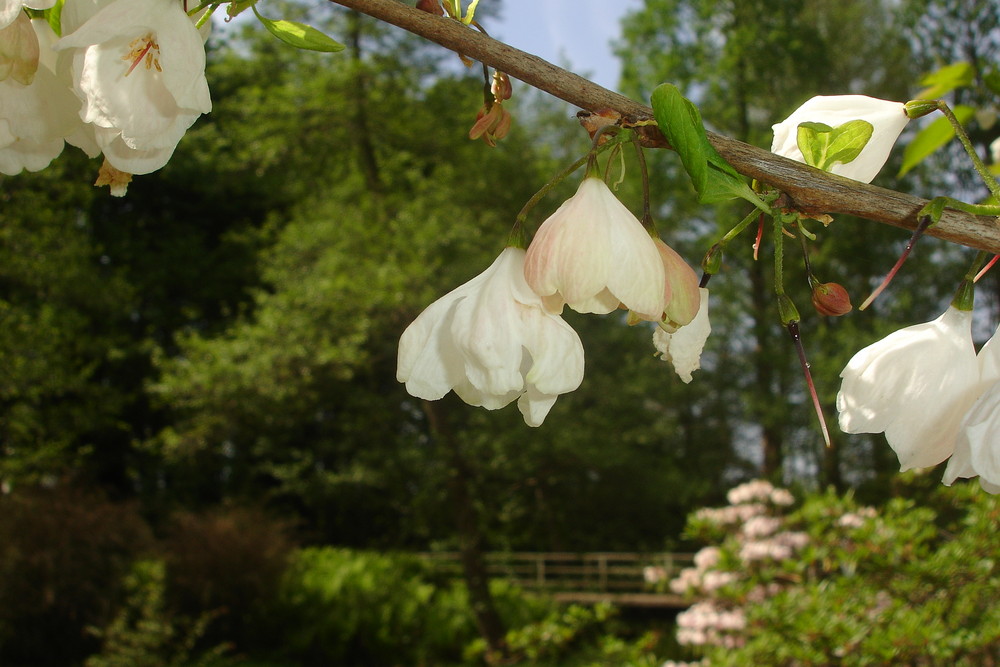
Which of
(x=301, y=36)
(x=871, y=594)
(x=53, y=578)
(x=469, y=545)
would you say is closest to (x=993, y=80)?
(x=301, y=36)

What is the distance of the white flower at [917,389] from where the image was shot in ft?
1.07

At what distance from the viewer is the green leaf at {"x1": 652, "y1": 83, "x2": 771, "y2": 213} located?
273 mm

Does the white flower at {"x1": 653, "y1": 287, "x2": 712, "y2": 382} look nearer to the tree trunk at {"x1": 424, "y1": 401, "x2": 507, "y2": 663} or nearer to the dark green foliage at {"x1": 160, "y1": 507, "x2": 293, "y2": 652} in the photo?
the tree trunk at {"x1": 424, "y1": 401, "x2": 507, "y2": 663}

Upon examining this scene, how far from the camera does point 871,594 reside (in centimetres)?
223

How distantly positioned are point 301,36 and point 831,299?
0.23 metres

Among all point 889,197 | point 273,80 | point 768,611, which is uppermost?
point 273,80

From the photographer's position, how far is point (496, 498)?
27.6 ft

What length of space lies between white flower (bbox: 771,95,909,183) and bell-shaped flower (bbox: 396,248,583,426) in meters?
0.16

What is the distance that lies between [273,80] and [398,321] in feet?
9.84

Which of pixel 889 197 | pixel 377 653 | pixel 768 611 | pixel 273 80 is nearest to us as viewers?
pixel 889 197

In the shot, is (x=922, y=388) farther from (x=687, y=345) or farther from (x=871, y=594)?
(x=871, y=594)

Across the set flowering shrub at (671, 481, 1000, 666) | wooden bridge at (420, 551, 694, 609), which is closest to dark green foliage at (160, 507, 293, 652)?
wooden bridge at (420, 551, 694, 609)

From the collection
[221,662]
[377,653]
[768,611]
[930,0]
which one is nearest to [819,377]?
[930,0]

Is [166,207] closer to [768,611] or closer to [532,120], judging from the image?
[532,120]
